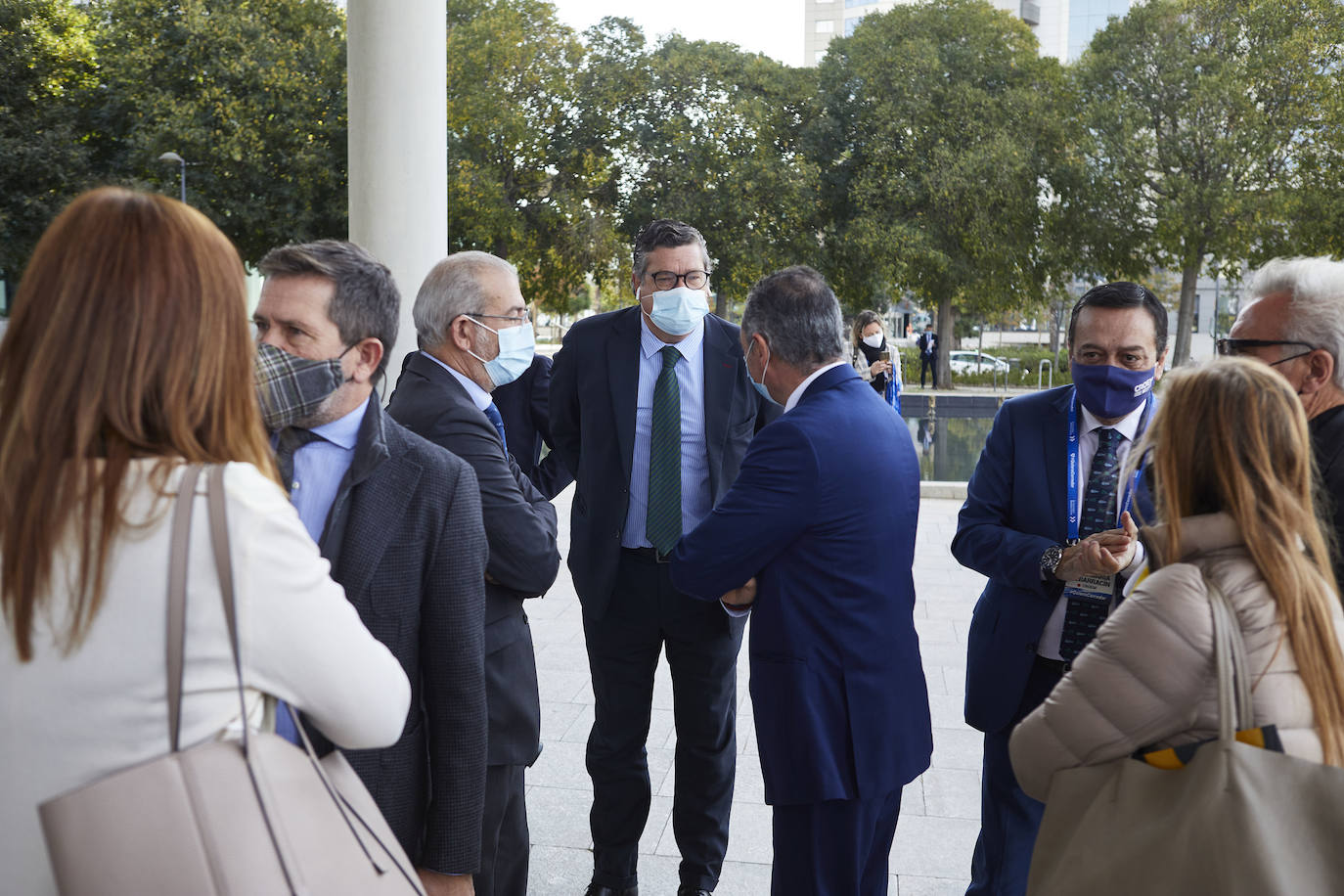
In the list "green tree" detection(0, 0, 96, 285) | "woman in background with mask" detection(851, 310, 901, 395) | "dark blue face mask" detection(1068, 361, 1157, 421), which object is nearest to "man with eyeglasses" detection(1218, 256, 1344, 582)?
"dark blue face mask" detection(1068, 361, 1157, 421)

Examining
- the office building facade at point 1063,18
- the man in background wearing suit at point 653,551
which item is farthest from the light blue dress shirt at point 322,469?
the office building facade at point 1063,18

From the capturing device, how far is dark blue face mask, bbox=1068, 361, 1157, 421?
3.00 metres

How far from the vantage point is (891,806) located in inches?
118

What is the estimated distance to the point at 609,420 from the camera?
3.78 m

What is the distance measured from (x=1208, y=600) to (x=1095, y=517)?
1.35 metres

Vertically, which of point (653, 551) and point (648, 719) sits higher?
point (653, 551)

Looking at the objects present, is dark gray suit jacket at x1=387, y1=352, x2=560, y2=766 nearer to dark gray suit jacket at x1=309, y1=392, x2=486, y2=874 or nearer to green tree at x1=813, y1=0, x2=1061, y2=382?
dark gray suit jacket at x1=309, y1=392, x2=486, y2=874

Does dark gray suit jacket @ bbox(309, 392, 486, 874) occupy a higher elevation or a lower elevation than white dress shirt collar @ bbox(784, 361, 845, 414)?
lower

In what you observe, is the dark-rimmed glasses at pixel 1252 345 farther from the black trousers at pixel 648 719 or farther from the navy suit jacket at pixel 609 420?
the black trousers at pixel 648 719

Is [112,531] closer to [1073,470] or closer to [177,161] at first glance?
[1073,470]

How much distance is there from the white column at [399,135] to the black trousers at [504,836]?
430 centimetres

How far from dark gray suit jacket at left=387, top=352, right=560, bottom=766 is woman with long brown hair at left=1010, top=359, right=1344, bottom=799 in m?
1.26

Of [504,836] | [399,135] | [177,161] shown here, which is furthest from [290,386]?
[177,161]

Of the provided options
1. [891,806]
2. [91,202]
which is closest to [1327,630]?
[891,806]
